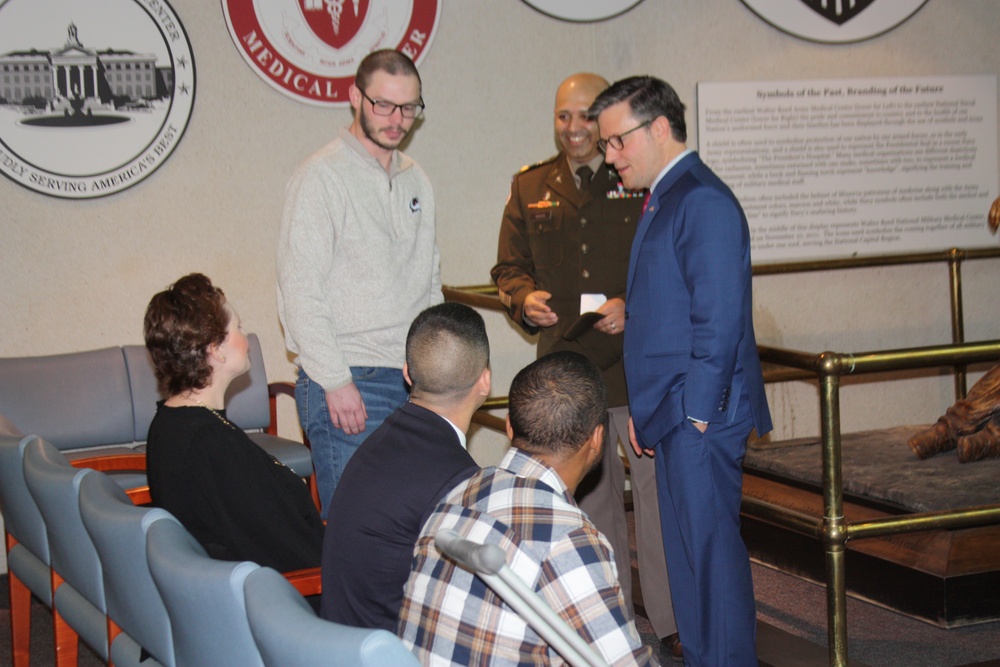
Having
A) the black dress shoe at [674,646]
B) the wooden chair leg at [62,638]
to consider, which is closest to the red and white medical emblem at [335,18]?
the wooden chair leg at [62,638]

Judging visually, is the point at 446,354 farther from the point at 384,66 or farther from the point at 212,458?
the point at 384,66

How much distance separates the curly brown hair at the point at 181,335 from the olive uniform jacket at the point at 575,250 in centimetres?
137

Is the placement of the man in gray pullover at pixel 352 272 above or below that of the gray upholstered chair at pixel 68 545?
above

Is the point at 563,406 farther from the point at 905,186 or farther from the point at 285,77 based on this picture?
the point at 905,186

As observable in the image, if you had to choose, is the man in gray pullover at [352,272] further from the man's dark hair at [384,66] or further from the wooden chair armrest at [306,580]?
the wooden chair armrest at [306,580]

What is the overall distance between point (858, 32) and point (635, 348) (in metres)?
3.43

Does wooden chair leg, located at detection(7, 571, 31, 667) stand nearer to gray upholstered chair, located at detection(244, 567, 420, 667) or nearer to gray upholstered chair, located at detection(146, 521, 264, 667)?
gray upholstered chair, located at detection(146, 521, 264, 667)

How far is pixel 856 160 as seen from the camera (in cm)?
569

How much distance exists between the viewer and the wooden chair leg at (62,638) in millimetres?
2973

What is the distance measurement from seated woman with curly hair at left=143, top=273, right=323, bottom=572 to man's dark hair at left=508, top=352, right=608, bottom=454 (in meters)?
0.76

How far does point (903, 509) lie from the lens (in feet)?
12.4

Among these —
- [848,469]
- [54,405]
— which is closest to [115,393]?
[54,405]

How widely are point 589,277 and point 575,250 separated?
0.37 feet

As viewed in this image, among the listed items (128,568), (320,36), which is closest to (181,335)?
(128,568)
